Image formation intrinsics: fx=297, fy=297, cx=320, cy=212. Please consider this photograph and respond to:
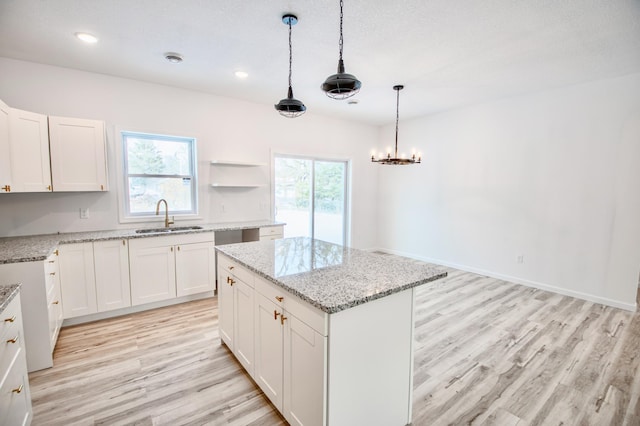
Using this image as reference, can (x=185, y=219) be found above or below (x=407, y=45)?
below

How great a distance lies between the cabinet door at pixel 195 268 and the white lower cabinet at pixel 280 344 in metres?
1.41

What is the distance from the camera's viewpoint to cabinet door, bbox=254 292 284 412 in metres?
1.81

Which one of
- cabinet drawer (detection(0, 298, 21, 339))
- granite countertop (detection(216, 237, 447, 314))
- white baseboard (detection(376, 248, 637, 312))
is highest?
granite countertop (detection(216, 237, 447, 314))

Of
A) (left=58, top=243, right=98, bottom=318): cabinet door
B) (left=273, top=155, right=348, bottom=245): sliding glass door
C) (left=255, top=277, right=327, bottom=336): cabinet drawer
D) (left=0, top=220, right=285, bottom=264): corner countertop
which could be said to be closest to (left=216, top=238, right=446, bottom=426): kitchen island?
(left=255, top=277, right=327, bottom=336): cabinet drawer

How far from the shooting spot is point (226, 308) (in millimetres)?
2592

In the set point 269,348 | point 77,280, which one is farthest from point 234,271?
point 77,280

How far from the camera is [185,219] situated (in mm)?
4148

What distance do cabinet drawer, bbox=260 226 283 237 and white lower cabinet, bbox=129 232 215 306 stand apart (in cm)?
75

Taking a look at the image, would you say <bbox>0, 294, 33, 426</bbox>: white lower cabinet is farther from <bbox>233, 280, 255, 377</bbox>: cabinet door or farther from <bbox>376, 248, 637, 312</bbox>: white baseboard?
<bbox>376, 248, 637, 312</bbox>: white baseboard

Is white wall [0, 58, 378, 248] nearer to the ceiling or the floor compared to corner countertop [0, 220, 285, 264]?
nearer to the ceiling

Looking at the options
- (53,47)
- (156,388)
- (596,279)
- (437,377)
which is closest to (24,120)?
(53,47)

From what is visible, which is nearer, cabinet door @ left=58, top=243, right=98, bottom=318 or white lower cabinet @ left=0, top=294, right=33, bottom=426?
white lower cabinet @ left=0, top=294, right=33, bottom=426

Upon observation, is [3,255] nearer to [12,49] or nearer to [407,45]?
[12,49]

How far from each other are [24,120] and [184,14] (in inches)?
75.3
